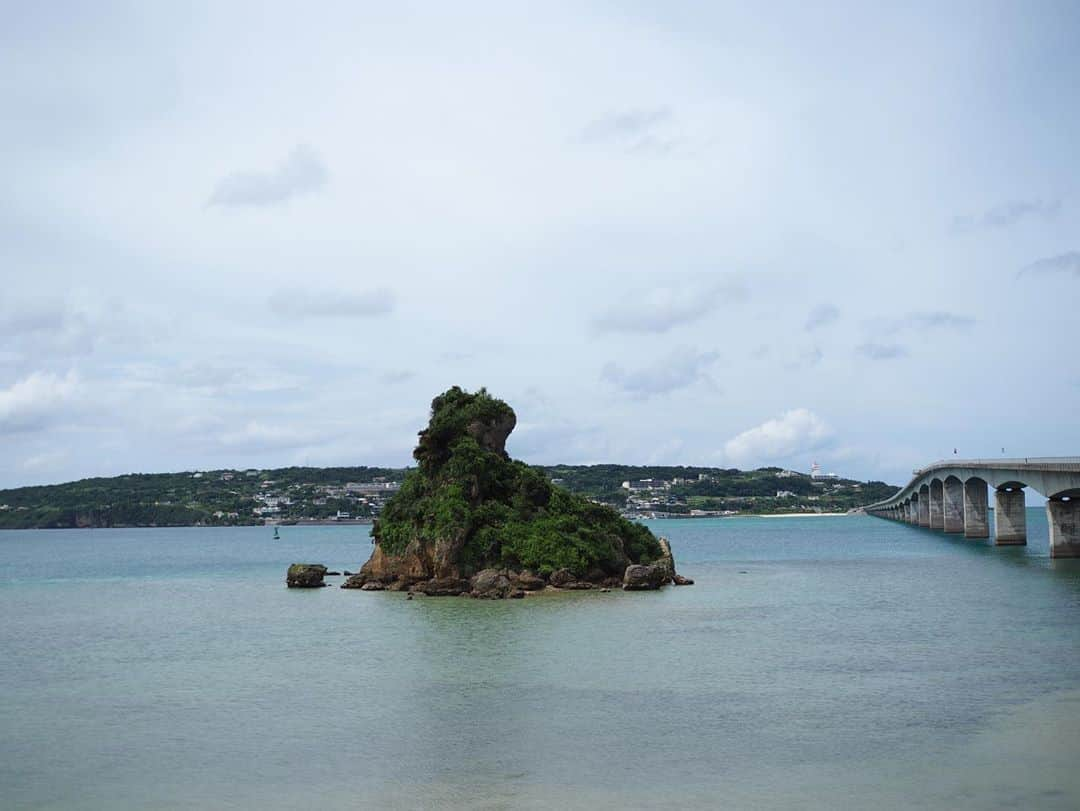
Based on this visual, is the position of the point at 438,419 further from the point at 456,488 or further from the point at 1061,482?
the point at 1061,482

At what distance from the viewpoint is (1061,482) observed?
77.1 meters

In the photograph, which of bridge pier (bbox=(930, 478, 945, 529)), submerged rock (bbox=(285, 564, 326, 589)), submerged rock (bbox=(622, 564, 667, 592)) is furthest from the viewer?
bridge pier (bbox=(930, 478, 945, 529))

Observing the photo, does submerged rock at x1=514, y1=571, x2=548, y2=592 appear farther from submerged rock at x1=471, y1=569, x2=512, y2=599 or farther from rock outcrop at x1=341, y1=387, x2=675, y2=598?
submerged rock at x1=471, y1=569, x2=512, y2=599

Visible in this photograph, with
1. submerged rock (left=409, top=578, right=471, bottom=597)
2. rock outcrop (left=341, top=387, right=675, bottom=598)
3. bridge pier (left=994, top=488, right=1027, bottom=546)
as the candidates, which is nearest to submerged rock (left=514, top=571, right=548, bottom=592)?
rock outcrop (left=341, top=387, right=675, bottom=598)

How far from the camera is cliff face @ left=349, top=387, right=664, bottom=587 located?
2571 inches

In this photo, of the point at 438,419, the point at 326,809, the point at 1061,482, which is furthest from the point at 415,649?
the point at 1061,482

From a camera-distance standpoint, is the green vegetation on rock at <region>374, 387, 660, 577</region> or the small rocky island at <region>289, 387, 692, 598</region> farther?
the green vegetation on rock at <region>374, 387, 660, 577</region>

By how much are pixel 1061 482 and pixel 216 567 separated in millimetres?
76335

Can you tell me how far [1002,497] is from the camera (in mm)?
105875

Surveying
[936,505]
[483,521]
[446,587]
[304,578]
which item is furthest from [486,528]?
[936,505]

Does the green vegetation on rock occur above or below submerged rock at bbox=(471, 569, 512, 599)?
above

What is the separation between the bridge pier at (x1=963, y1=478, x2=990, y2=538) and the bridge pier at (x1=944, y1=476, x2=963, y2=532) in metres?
19.4

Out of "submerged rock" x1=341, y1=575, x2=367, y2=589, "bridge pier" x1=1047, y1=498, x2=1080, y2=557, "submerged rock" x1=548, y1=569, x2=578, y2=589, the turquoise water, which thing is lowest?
the turquoise water

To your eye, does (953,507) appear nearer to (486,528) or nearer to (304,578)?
(486,528)
